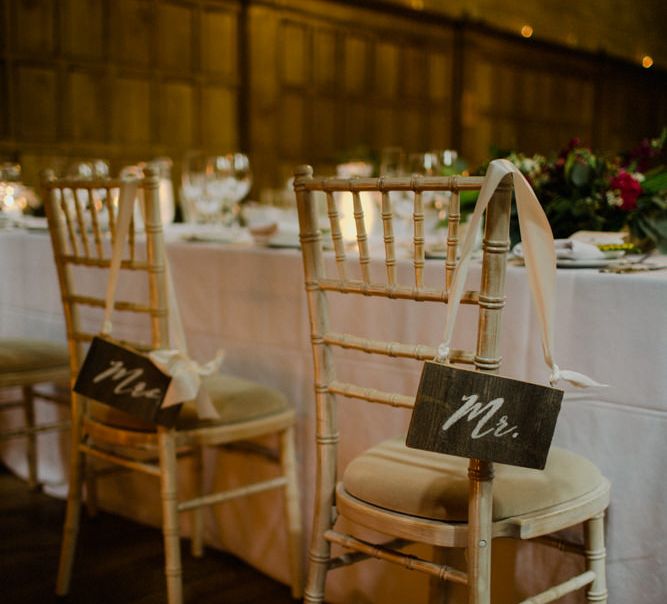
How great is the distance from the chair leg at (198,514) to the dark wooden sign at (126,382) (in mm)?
626

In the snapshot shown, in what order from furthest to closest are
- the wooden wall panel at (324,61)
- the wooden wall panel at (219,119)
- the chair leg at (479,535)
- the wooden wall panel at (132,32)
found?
the wooden wall panel at (324,61)
the wooden wall panel at (219,119)
the wooden wall panel at (132,32)
the chair leg at (479,535)

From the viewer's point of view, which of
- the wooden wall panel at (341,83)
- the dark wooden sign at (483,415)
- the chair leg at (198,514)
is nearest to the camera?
the dark wooden sign at (483,415)

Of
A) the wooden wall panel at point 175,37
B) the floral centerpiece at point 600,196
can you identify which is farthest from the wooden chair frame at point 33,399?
the wooden wall panel at point 175,37

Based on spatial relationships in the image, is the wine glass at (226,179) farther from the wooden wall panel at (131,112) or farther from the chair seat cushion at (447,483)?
the wooden wall panel at (131,112)

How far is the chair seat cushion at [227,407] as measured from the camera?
6.35ft

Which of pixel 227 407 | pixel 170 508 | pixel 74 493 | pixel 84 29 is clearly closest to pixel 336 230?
pixel 227 407

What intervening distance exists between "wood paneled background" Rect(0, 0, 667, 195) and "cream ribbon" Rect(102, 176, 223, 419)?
3308 mm

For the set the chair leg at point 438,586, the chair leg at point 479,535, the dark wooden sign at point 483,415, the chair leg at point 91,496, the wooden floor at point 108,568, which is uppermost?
the dark wooden sign at point 483,415

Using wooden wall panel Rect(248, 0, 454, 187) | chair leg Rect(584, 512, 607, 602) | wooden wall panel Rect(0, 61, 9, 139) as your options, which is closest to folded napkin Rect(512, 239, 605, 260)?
chair leg Rect(584, 512, 607, 602)

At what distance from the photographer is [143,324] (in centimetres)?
258

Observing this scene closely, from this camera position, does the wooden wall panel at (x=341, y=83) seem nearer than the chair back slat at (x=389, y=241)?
No

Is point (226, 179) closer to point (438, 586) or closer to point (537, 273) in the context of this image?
point (438, 586)

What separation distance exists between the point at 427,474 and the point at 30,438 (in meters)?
1.97

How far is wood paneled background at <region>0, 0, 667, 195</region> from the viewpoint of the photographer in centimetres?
558
